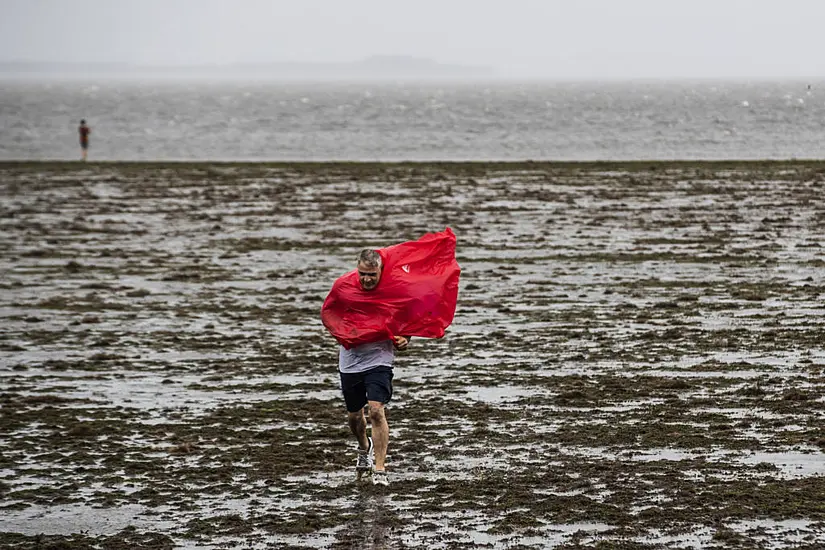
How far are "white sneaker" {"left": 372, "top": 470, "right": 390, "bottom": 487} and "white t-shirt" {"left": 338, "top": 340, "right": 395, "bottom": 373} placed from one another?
77cm

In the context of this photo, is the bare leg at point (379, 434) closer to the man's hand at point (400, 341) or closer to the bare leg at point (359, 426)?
the bare leg at point (359, 426)

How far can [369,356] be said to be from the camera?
1003cm

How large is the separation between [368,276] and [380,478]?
4.90ft

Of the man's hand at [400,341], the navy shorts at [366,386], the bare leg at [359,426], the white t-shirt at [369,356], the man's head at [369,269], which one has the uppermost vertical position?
the man's head at [369,269]

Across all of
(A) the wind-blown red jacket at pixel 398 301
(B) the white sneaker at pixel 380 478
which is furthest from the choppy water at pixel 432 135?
(B) the white sneaker at pixel 380 478

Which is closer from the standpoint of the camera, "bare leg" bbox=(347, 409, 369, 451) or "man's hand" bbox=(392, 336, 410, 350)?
"man's hand" bbox=(392, 336, 410, 350)

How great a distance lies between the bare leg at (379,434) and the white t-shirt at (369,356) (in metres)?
0.29

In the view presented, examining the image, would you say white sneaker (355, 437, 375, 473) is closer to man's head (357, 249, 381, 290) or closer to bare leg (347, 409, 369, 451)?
bare leg (347, 409, 369, 451)

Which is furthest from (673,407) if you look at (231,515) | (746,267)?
(746,267)

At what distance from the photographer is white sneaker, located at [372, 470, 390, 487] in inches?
385

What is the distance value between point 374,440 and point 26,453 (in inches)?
122

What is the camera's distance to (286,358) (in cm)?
1471

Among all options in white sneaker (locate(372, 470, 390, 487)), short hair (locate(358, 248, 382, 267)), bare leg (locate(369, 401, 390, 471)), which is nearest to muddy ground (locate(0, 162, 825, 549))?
white sneaker (locate(372, 470, 390, 487))

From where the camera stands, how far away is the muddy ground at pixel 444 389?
9.05 meters
